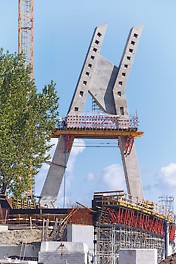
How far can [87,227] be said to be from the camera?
4778cm

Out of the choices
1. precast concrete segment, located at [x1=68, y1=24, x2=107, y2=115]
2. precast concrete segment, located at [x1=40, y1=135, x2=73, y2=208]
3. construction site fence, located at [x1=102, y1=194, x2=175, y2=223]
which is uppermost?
precast concrete segment, located at [x1=68, y1=24, x2=107, y2=115]

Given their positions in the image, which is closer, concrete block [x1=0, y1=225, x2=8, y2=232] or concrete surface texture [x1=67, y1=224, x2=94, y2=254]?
concrete surface texture [x1=67, y1=224, x2=94, y2=254]

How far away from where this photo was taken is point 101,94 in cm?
6800

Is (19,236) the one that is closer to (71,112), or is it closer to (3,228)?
(3,228)

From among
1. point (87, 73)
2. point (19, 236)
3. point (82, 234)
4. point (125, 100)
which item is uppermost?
point (87, 73)

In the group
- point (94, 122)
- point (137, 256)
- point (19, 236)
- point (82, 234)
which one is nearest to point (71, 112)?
point (94, 122)

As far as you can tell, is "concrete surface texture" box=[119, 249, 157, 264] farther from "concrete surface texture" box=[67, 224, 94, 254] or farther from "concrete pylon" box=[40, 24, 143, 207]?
"concrete pylon" box=[40, 24, 143, 207]

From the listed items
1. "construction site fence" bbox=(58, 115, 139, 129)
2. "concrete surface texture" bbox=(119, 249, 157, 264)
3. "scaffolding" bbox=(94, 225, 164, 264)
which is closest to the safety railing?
"construction site fence" bbox=(58, 115, 139, 129)

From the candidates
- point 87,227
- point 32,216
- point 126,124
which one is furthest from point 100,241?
point 126,124

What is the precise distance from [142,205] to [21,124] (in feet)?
32.8

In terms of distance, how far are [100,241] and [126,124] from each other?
64.6 ft

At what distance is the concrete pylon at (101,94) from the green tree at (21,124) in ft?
17.2

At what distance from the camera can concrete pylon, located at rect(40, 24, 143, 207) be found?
219 ft

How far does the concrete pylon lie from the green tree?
17.2 ft
